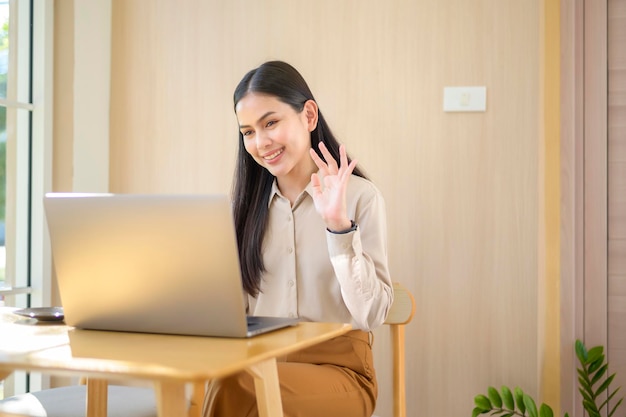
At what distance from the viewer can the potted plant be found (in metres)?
2.47

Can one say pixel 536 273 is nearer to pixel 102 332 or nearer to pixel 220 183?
pixel 220 183

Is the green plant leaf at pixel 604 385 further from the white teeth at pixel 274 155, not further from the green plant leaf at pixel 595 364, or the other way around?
the white teeth at pixel 274 155

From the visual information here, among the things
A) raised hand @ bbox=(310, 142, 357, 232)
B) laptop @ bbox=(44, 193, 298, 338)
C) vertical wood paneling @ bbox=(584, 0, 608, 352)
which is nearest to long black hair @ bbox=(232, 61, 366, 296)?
raised hand @ bbox=(310, 142, 357, 232)

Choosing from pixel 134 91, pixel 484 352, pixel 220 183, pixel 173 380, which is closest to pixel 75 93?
pixel 134 91

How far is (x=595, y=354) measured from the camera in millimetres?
2543

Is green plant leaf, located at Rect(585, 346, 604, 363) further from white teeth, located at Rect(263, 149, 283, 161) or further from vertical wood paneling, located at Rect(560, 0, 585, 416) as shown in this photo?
white teeth, located at Rect(263, 149, 283, 161)

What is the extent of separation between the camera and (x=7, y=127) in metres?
2.74

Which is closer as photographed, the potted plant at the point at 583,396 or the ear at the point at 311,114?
the ear at the point at 311,114

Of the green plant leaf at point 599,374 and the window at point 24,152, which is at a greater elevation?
the window at point 24,152

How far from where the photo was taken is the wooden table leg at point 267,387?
46.3 inches

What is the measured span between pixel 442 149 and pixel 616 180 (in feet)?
1.88

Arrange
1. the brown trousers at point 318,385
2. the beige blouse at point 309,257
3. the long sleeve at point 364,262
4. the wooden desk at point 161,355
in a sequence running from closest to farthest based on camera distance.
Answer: the wooden desk at point 161,355
the brown trousers at point 318,385
the long sleeve at point 364,262
the beige blouse at point 309,257

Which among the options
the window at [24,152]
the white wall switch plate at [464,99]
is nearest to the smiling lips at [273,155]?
the white wall switch plate at [464,99]

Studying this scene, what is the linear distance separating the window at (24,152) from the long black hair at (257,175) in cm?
105
